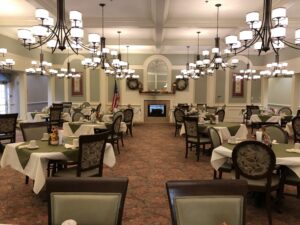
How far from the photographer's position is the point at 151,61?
14242 millimetres

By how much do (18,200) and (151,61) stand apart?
439 inches

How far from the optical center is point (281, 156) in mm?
3525

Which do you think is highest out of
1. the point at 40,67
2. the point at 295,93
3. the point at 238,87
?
the point at 40,67

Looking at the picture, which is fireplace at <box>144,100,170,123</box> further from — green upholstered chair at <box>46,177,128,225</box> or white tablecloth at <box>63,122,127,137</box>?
green upholstered chair at <box>46,177,128,225</box>

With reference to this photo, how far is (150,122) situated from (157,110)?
28.8 inches

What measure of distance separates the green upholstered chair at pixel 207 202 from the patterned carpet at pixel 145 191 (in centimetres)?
179

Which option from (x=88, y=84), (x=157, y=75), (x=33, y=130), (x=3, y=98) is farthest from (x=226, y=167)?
(x=88, y=84)

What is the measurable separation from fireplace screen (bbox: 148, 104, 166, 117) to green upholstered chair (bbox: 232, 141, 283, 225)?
11011mm

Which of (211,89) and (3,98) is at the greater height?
(211,89)

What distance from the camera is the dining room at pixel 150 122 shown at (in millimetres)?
1890

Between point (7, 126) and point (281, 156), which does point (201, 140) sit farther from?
point (7, 126)

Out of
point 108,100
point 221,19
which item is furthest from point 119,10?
point 108,100

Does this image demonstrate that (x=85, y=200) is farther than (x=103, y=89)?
No

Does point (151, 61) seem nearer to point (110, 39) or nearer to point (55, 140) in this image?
point (110, 39)
